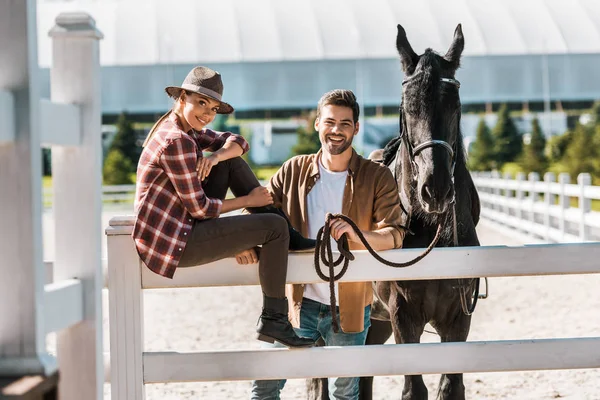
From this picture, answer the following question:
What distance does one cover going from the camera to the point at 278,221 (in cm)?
322

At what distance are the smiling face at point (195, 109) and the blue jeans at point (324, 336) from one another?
3.31 ft

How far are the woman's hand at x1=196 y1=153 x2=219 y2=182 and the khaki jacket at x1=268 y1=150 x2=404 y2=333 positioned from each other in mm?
751

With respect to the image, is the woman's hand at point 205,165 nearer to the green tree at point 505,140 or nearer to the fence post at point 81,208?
the fence post at point 81,208

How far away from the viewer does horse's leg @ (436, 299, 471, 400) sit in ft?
13.9

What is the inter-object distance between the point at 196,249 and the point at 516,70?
127ft

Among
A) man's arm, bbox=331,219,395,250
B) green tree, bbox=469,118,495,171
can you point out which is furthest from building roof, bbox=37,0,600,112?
man's arm, bbox=331,219,395,250

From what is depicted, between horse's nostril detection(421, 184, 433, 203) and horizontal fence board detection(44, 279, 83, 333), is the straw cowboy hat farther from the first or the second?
horizontal fence board detection(44, 279, 83, 333)

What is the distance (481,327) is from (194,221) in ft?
20.5

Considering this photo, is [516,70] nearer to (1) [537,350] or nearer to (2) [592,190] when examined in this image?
(2) [592,190]

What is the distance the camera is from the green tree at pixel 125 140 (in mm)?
39250

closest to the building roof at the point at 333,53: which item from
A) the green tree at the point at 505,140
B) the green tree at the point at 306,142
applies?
the green tree at the point at 306,142

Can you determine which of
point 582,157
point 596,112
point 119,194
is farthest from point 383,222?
point 596,112

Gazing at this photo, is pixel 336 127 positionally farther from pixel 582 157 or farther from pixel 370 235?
pixel 582 157

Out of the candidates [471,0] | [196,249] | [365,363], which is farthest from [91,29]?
[471,0]
